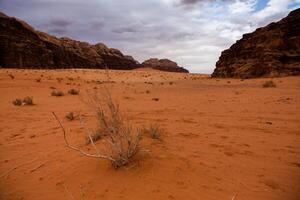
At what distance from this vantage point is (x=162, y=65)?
279ft

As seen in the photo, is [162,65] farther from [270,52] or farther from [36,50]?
[270,52]

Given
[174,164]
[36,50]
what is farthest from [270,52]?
[36,50]

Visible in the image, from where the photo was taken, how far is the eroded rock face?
20266 millimetres

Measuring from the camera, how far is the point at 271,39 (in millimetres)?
22266

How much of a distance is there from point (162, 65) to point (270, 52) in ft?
211

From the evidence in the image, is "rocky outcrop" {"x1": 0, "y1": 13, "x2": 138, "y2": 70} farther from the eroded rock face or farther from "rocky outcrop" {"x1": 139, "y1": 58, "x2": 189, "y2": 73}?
"rocky outcrop" {"x1": 139, "y1": 58, "x2": 189, "y2": 73}

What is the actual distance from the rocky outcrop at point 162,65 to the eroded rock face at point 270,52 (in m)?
58.1

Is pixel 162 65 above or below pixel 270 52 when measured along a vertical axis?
below

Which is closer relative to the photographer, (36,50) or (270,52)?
(270,52)

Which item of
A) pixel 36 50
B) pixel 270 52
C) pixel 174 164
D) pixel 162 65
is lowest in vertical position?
pixel 174 164

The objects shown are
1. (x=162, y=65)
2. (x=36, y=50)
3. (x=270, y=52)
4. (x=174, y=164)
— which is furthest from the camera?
(x=162, y=65)

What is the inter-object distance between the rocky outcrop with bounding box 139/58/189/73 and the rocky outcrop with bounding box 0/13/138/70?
22254mm

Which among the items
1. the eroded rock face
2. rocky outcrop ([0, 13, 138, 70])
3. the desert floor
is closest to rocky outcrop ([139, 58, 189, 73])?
rocky outcrop ([0, 13, 138, 70])

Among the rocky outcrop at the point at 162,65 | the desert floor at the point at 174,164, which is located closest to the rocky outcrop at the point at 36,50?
the rocky outcrop at the point at 162,65
